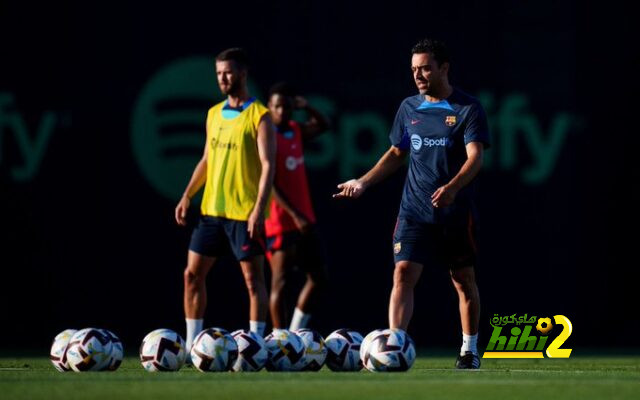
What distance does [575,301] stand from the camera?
14.9 meters

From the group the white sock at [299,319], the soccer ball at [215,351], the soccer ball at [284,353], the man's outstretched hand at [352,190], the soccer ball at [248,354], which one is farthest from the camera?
the white sock at [299,319]

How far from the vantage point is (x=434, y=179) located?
32.0ft

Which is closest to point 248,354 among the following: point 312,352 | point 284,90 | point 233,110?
point 312,352

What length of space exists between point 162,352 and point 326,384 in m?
1.77

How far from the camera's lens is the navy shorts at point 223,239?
34.4ft

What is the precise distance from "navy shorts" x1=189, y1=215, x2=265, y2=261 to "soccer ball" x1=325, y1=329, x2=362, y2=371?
1156 millimetres

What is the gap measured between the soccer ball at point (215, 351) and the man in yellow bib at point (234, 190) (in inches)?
50.3

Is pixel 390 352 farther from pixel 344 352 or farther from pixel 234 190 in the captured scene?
pixel 234 190

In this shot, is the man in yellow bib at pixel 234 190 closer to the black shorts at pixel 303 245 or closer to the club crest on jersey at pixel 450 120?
the club crest on jersey at pixel 450 120

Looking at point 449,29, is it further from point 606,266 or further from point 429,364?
point 429,364

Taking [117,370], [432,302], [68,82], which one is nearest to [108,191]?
[68,82]

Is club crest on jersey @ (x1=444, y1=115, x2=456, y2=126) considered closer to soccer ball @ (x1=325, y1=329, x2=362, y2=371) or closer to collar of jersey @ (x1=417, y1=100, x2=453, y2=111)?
collar of jersey @ (x1=417, y1=100, x2=453, y2=111)

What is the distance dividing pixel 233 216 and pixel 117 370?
157cm

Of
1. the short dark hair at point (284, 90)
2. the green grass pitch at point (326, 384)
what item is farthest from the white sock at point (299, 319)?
the green grass pitch at point (326, 384)
